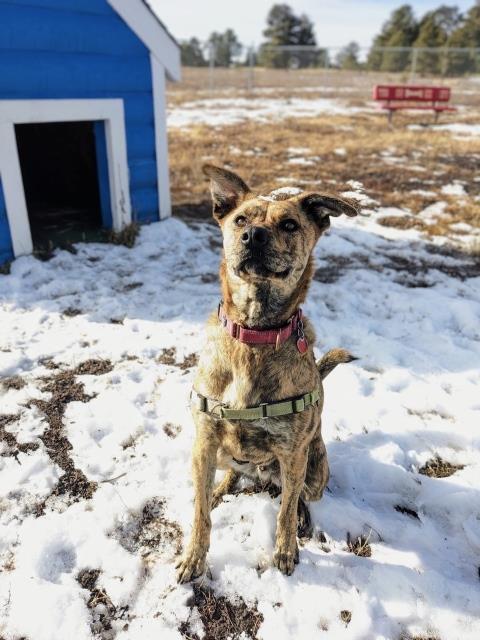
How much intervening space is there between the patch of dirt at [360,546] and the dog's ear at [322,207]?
1.75 m

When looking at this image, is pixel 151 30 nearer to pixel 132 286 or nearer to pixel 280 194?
pixel 132 286

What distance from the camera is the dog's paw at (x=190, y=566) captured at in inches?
94.1

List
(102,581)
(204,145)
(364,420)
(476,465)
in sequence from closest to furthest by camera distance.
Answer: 1. (102,581)
2. (476,465)
3. (364,420)
4. (204,145)

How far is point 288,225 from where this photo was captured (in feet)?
7.48

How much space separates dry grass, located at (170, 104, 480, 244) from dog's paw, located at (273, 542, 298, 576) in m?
4.71

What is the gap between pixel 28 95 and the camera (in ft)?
18.5

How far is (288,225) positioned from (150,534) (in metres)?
1.88

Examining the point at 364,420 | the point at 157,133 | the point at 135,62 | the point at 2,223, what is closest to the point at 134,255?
the point at 2,223

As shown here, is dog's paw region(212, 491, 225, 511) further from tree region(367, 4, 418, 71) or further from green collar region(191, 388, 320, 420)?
tree region(367, 4, 418, 71)

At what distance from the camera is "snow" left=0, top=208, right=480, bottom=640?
7.48ft

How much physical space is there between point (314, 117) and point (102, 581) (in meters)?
19.6

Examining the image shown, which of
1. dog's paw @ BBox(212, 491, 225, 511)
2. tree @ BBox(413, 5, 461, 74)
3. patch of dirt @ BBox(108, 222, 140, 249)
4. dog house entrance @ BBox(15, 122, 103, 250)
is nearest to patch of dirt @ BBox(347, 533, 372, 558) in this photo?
dog's paw @ BBox(212, 491, 225, 511)

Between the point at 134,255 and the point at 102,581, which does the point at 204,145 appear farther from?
the point at 102,581

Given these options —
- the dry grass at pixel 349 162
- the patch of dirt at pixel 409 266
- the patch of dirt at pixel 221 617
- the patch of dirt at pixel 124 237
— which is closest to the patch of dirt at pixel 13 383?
the patch of dirt at pixel 221 617
